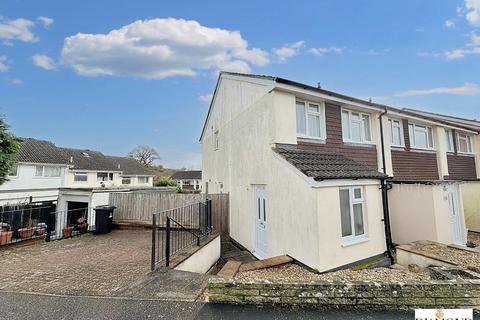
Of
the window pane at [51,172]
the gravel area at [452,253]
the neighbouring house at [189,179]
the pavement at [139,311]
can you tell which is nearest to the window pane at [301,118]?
the gravel area at [452,253]

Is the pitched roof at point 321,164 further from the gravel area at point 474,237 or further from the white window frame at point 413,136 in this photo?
the gravel area at point 474,237

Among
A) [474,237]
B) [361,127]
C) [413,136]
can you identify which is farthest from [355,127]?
[474,237]

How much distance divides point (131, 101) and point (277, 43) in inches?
640

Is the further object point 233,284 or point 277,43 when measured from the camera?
point 277,43

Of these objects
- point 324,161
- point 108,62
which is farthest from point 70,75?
point 324,161

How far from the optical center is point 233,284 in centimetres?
363

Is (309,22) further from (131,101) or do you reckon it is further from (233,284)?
(131,101)

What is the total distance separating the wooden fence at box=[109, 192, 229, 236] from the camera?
12094 millimetres

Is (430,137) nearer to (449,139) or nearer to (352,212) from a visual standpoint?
(449,139)

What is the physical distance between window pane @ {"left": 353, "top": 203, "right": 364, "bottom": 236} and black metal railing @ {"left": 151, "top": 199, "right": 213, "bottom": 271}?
16.3ft

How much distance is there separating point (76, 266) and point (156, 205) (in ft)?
21.1

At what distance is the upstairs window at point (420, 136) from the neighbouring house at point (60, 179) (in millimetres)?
18278

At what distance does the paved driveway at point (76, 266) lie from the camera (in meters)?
4.66

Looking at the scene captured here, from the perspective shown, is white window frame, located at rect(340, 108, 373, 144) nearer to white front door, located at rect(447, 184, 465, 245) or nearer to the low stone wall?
white front door, located at rect(447, 184, 465, 245)
